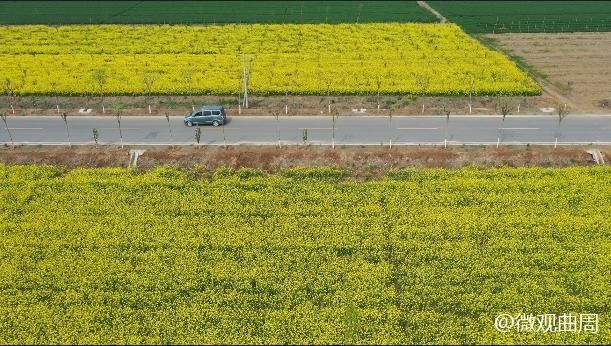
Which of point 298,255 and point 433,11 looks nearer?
point 298,255

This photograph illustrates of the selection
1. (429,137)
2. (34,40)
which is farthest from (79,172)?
(34,40)

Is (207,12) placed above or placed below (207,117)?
above

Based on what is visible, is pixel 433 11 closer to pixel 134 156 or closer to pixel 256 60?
pixel 256 60

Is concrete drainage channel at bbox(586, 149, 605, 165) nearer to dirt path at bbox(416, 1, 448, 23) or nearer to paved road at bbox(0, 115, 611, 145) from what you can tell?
paved road at bbox(0, 115, 611, 145)

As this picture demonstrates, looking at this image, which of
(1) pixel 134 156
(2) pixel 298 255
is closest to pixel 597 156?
(2) pixel 298 255

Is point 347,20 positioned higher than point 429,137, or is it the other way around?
point 347,20

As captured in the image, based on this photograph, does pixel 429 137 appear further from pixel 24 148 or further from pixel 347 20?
pixel 347 20
